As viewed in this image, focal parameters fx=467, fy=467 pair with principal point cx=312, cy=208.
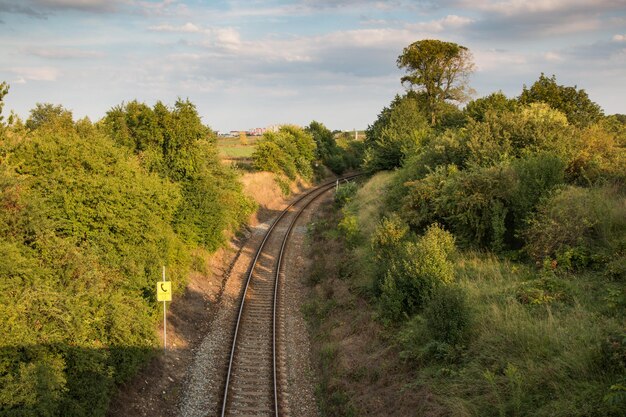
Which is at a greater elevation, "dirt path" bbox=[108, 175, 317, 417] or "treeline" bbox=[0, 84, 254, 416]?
"treeline" bbox=[0, 84, 254, 416]

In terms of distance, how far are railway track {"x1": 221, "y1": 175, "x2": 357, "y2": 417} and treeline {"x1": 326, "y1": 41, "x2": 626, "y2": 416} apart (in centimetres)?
386

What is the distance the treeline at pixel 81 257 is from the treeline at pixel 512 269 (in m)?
7.73

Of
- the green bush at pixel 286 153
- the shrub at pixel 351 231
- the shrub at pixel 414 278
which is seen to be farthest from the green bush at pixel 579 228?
the green bush at pixel 286 153

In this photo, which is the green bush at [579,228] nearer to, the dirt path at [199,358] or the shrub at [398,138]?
the dirt path at [199,358]

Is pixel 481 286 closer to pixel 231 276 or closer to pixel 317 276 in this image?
pixel 317 276

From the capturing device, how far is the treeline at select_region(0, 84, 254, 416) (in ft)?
32.9

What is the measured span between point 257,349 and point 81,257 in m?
6.76

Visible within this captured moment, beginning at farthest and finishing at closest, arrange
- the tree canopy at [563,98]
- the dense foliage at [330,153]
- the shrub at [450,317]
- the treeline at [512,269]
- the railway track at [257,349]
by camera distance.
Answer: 1. the dense foliage at [330,153]
2. the tree canopy at [563,98]
3. the railway track at [257,349]
4. the shrub at [450,317]
5. the treeline at [512,269]

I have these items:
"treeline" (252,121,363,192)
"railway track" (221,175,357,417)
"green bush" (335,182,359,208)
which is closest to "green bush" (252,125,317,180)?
"treeline" (252,121,363,192)

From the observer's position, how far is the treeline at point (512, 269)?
8773mm

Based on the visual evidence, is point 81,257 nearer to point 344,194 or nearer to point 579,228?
point 579,228

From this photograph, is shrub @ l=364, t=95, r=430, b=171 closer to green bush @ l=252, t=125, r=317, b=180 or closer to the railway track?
green bush @ l=252, t=125, r=317, b=180

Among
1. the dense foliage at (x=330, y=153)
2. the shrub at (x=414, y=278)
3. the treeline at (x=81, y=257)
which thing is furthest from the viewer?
the dense foliage at (x=330, y=153)

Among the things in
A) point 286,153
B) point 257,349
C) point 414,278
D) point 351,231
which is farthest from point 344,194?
point 414,278
